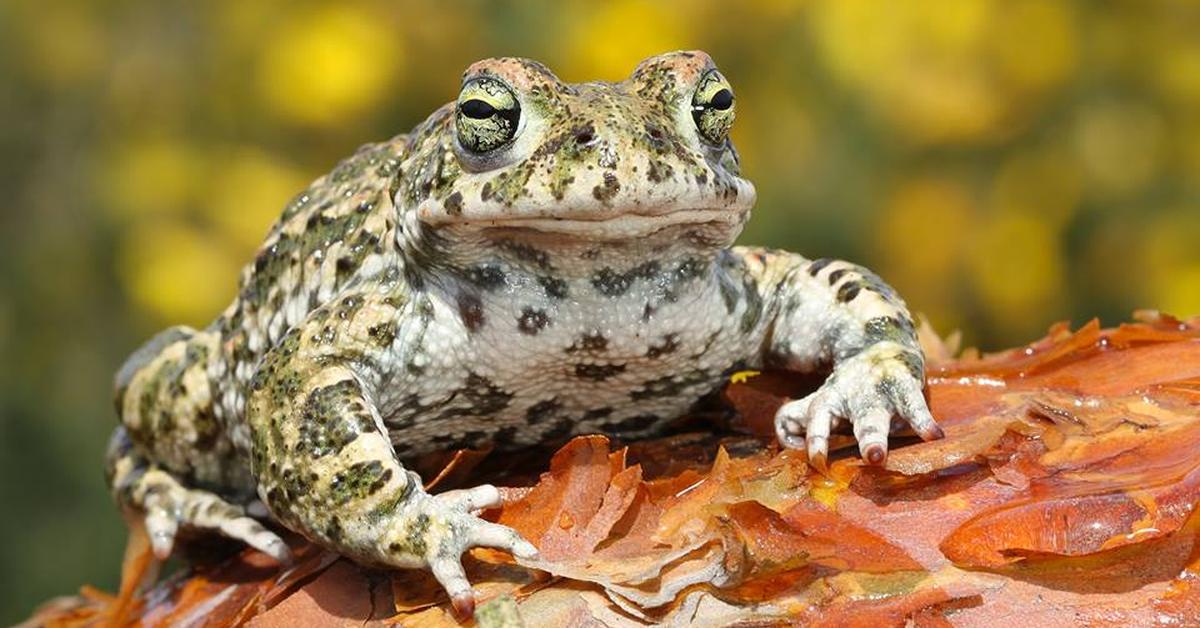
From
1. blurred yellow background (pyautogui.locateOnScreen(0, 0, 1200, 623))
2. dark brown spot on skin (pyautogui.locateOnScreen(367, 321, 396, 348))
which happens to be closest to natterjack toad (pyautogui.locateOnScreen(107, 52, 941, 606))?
dark brown spot on skin (pyautogui.locateOnScreen(367, 321, 396, 348))

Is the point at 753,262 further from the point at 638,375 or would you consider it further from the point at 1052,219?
the point at 1052,219

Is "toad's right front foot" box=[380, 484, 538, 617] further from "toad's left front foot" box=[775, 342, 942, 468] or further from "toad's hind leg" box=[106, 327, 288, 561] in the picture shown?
"toad's hind leg" box=[106, 327, 288, 561]

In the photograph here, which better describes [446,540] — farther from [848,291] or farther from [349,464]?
[848,291]

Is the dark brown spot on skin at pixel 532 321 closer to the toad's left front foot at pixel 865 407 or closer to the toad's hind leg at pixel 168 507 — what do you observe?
the toad's left front foot at pixel 865 407

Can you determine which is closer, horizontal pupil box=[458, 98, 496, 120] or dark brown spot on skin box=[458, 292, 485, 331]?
horizontal pupil box=[458, 98, 496, 120]

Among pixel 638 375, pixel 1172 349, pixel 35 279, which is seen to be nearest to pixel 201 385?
pixel 638 375

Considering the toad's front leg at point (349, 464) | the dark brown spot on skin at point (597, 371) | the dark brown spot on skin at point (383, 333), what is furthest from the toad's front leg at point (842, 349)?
the dark brown spot on skin at point (383, 333)
